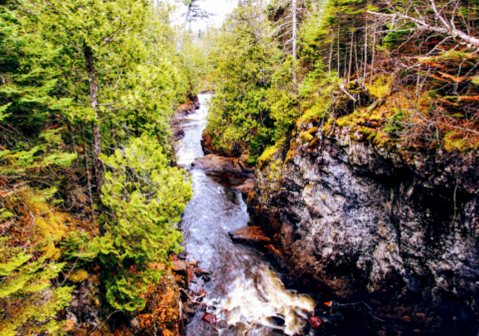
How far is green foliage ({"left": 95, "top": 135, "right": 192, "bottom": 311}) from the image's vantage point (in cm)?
544

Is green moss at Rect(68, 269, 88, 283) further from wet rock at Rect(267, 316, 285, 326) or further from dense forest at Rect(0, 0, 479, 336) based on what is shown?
wet rock at Rect(267, 316, 285, 326)

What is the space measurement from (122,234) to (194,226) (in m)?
9.97

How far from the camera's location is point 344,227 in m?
10.2

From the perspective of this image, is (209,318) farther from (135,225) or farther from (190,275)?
(135,225)

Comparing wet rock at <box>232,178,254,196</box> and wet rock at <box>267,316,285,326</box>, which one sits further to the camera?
wet rock at <box>232,178,254,196</box>

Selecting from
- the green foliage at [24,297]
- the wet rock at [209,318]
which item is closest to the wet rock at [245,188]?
the wet rock at [209,318]

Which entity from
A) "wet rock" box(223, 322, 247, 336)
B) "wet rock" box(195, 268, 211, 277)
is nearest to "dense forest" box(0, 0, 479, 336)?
"wet rock" box(223, 322, 247, 336)

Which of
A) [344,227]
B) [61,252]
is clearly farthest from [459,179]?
[61,252]

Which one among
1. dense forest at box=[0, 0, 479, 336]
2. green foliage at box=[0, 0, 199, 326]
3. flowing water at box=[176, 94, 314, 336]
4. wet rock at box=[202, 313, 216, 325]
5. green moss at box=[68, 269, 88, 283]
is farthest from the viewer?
flowing water at box=[176, 94, 314, 336]

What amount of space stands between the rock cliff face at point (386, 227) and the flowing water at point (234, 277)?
58.6 inches

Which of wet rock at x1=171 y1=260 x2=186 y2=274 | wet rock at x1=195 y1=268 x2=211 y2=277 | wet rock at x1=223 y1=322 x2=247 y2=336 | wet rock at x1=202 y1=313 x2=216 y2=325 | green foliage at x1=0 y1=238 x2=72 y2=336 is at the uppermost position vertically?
green foliage at x1=0 y1=238 x2=72 y2=336

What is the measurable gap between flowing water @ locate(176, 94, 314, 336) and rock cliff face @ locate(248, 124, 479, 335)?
1489 mm

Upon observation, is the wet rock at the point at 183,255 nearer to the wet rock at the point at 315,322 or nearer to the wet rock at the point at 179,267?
the wet rock at the point at 179,267

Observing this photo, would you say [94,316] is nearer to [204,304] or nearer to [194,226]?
[204,304]
